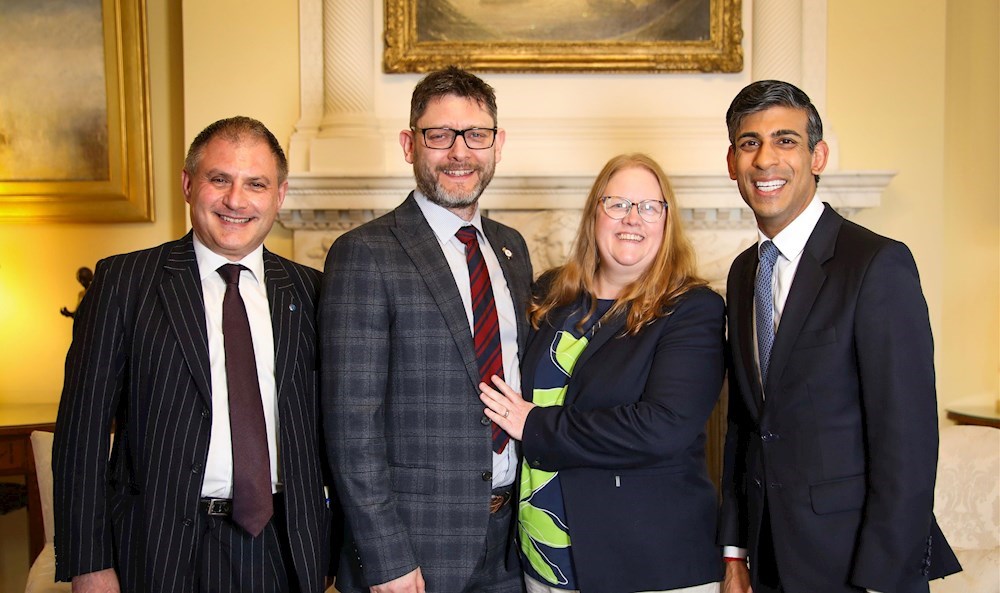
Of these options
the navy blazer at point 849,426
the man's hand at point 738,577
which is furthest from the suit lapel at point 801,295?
the man's hand at point 738,577

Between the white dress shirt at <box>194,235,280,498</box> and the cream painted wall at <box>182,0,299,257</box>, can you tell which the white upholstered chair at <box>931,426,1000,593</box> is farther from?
the cream painted wall at <box>182,0,299,257</box>

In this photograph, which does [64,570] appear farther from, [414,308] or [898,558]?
[898,558]

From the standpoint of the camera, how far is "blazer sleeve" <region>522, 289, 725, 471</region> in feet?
6.48

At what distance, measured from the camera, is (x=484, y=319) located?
7.06 feet

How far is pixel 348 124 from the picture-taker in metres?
3.76

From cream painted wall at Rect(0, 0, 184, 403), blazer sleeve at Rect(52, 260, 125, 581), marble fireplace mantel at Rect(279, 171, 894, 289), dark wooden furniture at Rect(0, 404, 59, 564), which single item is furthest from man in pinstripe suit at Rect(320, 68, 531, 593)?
cream painted wall at Rect(0, 0, 184, 403)

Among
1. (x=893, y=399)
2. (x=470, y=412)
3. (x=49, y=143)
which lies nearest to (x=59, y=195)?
(x=49, y=143)

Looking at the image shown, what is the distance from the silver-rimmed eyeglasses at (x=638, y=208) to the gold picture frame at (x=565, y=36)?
1.81m

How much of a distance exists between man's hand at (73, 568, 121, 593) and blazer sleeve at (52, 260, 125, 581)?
0.02 metres

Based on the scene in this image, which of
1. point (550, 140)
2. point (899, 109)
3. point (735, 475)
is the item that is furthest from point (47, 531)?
point (899, 109)

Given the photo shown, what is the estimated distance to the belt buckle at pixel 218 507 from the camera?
1897 mm

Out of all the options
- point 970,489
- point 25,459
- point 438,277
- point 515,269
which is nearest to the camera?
point 438,277

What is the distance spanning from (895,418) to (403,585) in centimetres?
115

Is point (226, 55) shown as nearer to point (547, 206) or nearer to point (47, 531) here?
point (547, 206)
